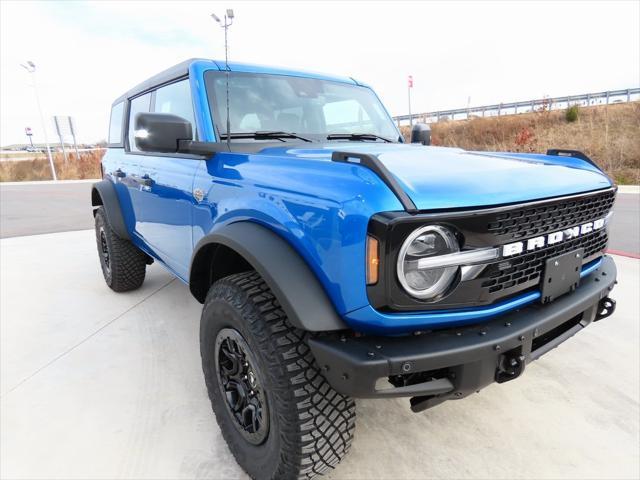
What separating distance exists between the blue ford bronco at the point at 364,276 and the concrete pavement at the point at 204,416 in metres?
0.36

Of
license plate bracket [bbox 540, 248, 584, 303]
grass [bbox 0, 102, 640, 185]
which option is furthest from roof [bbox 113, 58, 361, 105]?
grass [bbox 0, 102, 640, 185]

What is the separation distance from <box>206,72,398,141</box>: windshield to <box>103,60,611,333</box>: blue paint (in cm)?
11

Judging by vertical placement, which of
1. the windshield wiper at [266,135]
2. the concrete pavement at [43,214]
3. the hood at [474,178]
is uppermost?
the windshield wiper at [266,135]

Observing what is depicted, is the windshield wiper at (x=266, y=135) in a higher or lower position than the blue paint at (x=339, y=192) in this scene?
higher

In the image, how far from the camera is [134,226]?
3.29 metres

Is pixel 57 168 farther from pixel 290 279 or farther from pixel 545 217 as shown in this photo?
pixel 545 217

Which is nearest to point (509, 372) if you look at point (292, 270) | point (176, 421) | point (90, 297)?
point (292, 270)

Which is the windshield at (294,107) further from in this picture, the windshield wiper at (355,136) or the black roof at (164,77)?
the black roof at (164,77)

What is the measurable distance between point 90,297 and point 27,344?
942mm

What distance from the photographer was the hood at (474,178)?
4.44 ft

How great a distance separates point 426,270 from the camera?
137cm

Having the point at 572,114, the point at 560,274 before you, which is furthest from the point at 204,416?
the point at 572,114

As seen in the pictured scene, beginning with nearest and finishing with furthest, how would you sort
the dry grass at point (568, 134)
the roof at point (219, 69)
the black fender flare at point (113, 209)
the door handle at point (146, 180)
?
the roof at point (219, 69) → the door handle at point (146, 180) → the black fender flare at point (113, 209) → the dry grass at point (568, 134)

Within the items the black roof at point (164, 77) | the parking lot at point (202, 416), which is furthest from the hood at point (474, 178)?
the parking lot at point (202, 416)
